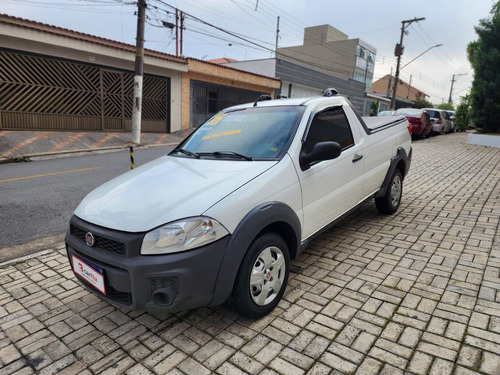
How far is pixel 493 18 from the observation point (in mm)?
14156

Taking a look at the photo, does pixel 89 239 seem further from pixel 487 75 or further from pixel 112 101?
pixel 487 75

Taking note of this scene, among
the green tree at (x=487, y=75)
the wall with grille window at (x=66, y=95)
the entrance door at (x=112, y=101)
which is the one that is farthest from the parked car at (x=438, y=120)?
the entrance door at (x=112, y=101)

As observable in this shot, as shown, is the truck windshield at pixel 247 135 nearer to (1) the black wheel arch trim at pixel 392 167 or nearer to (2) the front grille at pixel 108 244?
(2) the front grille at pixel 108 244

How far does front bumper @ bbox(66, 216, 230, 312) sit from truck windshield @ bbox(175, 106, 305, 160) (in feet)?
3.40

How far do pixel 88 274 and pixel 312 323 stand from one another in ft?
5.65

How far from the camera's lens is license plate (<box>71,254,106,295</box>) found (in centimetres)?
234

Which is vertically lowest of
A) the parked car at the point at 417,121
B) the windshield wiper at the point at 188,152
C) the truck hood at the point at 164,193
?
the truck hood at the point at 164,193

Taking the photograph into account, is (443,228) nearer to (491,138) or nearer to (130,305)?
(130,305)

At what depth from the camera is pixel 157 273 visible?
2.10 meters

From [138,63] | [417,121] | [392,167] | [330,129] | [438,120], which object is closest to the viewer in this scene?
[330,129]

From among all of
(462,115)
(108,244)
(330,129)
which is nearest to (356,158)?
(330,129)

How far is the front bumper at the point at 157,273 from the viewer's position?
6.92 ft

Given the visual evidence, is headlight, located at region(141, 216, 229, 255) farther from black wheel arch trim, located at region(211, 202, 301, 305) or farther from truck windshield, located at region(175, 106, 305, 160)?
truck windshield, located at region(175, 106, 305, 160)

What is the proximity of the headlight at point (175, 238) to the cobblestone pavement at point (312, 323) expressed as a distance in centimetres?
77
